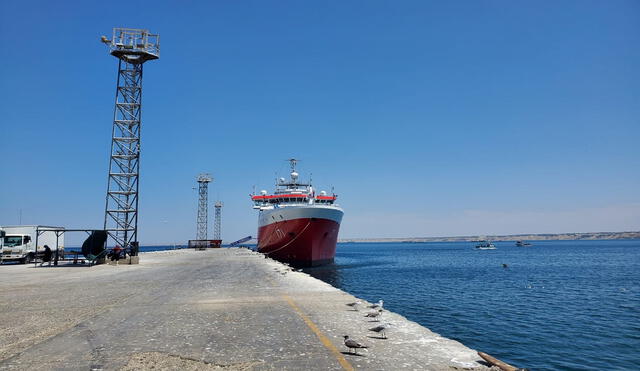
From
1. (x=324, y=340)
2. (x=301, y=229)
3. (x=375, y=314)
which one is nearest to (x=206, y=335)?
(x=324, y=340)

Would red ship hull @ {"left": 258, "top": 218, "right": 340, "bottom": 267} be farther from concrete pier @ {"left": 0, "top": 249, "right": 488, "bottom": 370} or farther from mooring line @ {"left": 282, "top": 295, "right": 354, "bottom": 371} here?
mooring line @ {"left": 282, "top": 295, "right": 354, "bottom": 371}

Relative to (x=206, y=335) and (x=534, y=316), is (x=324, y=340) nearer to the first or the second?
(x=206, y=335)

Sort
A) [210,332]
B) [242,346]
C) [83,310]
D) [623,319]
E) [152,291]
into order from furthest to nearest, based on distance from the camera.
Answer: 1. [623,319]
2. [152,291]
3. [83,310]
4. [210,332]
5. [242,346]

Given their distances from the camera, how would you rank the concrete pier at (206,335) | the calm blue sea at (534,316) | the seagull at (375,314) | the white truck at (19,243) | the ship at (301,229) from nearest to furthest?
1. the concrete pier at (206,335)
2. the seagull at (375,314)
3. the calm blue sea at (534,316)
4. the white truck at (19,243)
5. the ship at (301,229)

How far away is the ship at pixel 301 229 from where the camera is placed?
144 ft

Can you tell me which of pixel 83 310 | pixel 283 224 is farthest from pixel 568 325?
pixel 283 224

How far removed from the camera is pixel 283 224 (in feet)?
152

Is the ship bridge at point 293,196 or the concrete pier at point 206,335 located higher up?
the ship bridge at point 293,196

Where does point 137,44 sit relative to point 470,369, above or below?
above

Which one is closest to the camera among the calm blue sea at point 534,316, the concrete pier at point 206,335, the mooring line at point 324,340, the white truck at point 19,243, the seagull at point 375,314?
the mooring line at point 324,340

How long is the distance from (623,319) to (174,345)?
67.3 feet

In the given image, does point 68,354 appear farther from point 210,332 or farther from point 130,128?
point 130,128

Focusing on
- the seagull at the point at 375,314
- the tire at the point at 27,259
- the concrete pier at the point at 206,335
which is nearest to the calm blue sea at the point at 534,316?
the seagull at the point at 375,314

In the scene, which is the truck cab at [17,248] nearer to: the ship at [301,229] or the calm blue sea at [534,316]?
the ship at [301,229]
